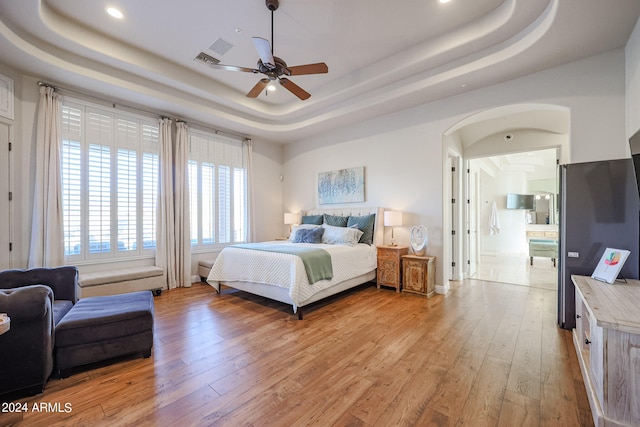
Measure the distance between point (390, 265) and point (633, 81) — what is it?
3309 millimetres

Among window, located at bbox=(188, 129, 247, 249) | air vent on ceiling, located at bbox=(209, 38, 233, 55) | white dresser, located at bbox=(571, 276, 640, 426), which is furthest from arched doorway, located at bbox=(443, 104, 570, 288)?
window, located at bbox=(188, 129, 247, 249)

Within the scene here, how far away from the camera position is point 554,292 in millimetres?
4141

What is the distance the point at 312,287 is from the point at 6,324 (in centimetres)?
246

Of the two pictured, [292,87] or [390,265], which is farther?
[390,265]

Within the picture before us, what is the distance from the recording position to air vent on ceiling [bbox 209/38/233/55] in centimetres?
333

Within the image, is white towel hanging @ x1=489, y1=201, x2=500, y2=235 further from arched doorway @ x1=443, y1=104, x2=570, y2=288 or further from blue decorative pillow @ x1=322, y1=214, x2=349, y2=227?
blue decorative pillow @ x1=322, y1=214, x2=349, y2=227

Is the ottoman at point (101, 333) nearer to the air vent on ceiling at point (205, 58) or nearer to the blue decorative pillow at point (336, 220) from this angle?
the air vent on ceiling at point (205, 58)

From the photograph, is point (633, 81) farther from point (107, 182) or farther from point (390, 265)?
point (107, 182)

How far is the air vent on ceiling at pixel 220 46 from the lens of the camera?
10.9 ft

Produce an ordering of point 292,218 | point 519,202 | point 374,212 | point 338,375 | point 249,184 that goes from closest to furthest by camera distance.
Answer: point 338,375, point 374,212, point 249,184, point 292,218, point 519,202

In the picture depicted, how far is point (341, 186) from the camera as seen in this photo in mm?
5414

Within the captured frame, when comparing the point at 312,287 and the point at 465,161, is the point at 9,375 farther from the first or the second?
the point at 465,161

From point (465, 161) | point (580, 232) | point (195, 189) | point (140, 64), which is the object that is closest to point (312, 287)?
point (580, 232)

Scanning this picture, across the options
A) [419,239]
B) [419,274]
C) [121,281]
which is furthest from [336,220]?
[121,281]
